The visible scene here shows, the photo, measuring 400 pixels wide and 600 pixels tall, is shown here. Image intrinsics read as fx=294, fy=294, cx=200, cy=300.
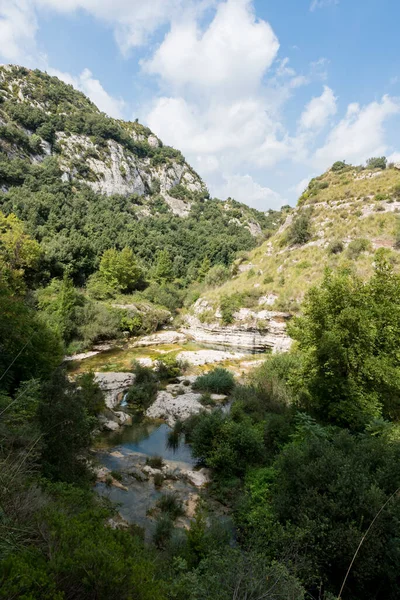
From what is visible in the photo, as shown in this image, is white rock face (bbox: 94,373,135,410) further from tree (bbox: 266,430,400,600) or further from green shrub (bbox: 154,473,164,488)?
tree (bbox: 266,430,400,600)

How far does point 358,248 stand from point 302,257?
20.6ft

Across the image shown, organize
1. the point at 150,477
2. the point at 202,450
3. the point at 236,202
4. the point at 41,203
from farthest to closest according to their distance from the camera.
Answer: the point at 236,202
the point at 41,203
the point at 202,450
the point at 150,477

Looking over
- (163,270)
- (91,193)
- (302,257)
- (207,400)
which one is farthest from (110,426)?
(91,193)

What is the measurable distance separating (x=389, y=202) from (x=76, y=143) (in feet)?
257

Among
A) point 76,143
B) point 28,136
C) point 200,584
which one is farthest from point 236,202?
point 200,584

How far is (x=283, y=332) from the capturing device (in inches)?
1178

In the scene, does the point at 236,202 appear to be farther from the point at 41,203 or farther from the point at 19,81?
the point at 41,203

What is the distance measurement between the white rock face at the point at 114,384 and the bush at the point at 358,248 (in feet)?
86.2

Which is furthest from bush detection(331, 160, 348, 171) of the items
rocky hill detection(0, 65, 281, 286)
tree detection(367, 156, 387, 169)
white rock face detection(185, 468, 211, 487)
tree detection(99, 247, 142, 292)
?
white rock face detection(185, 468, 211, 487)

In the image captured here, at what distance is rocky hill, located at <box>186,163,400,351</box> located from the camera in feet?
102

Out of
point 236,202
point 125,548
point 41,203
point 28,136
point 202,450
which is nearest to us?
point 125,548

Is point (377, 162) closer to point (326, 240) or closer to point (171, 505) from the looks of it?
point (326, 240)

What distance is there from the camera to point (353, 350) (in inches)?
404

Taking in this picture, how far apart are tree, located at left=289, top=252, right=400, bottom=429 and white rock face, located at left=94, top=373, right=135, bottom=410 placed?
10.6 metres
